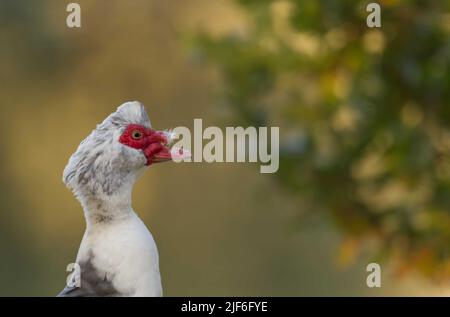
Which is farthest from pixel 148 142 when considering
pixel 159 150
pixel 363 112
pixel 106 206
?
pixel 363 112

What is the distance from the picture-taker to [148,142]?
1.43m

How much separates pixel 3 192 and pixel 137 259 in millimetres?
5185

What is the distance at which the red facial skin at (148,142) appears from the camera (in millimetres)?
1389

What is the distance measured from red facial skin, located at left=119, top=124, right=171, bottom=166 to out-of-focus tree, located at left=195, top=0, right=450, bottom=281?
2.71m

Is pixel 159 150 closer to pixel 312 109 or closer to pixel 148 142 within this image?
pixel 148 142

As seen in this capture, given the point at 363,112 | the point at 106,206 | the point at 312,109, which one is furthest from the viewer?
the point at 312,109

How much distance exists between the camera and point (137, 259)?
135cm

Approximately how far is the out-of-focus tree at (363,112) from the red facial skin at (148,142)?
2.71 metres

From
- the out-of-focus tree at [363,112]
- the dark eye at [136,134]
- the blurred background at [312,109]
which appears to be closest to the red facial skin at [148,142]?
the dark eye at [136,134]

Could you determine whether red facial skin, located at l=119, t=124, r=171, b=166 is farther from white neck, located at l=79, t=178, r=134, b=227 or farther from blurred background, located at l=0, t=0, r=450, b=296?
blurred background, located at l=0, t=0, r=450, b=296

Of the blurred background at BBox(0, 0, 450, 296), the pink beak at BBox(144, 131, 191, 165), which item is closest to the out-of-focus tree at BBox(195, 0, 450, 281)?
the blurred background at BBox(0, 0, 450, 296)

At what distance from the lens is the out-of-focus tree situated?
4.18 m

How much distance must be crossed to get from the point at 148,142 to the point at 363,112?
116 inches
